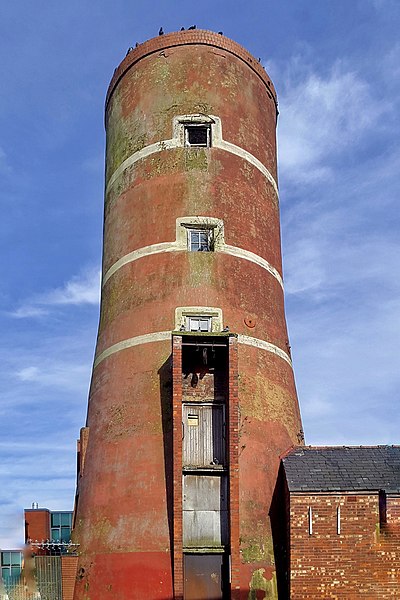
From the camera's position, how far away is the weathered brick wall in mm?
21500

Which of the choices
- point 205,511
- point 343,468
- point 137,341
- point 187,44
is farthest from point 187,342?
point 187,44

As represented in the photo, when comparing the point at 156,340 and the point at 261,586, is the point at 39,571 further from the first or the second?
the point at 156,340

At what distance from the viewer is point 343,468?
75.7 feet

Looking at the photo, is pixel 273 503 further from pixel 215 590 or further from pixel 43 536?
pixel 43 536

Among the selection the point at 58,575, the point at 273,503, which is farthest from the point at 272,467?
the point at 58,575

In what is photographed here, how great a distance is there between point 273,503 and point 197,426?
3.06 m

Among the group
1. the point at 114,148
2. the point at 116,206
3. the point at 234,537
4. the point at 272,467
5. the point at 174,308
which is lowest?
the point at 234,537

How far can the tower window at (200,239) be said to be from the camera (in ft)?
85.6

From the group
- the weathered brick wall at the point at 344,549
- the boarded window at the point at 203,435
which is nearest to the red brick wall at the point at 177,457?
the boarded window at the point at 203,435

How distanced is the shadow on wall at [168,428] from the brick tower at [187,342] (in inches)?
1.6

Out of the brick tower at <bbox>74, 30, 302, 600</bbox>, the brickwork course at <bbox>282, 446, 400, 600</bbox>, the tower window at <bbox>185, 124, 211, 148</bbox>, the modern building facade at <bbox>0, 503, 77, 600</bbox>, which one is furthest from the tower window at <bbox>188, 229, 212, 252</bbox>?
the modern building facade at <bbox>0, 503, 77, 600</bbox>

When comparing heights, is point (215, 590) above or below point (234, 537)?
below

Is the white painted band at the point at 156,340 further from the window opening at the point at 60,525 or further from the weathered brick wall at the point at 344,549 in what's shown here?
the window opening at the point at 60,525

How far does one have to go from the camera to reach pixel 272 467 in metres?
23.9
